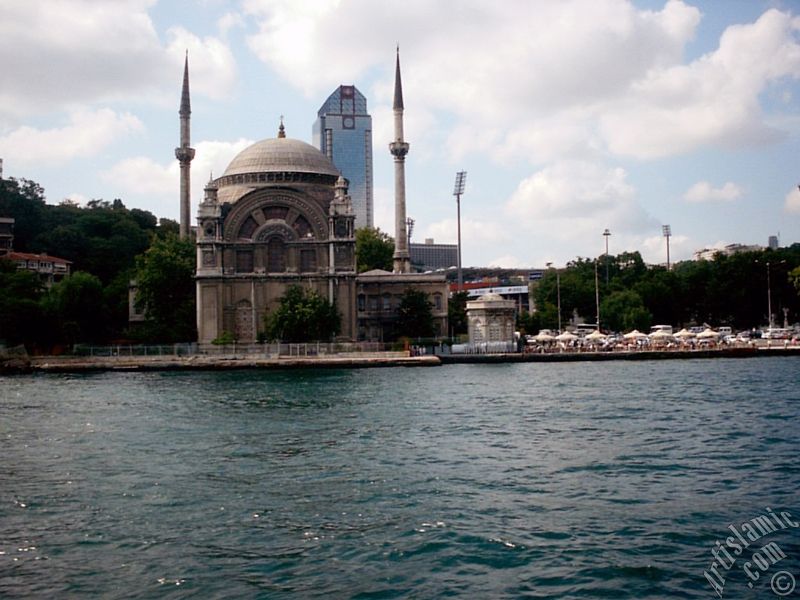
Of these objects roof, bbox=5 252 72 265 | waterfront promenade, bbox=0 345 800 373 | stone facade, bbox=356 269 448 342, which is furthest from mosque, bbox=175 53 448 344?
roof, bbox=5 252 72 265

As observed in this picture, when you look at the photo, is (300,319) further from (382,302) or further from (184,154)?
(184,154)

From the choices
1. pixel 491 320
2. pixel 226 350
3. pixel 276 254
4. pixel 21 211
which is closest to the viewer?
pixel 226 350

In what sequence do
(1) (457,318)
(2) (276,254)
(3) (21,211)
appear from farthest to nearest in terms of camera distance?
(3) (21,211) < (1) (457,318) < (2) (276,254)

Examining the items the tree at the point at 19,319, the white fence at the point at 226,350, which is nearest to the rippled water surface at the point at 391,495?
the white fence at the point at 226,350

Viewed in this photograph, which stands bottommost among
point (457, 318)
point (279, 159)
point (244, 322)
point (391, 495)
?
point (391, 495)

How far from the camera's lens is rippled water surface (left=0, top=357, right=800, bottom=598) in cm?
1087

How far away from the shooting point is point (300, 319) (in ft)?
169

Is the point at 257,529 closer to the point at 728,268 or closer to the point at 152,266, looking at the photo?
the point at 152,266

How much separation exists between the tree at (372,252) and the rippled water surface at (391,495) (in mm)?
48165

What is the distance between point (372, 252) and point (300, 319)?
2726 centimetres

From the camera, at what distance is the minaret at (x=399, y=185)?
6569cm

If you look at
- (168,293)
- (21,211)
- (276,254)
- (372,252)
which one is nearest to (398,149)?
(372,252)

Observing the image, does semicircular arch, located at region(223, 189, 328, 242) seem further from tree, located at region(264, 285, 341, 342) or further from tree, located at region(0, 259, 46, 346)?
tree, located at region(0, 259, 46, 346)

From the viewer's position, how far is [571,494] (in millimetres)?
14977
